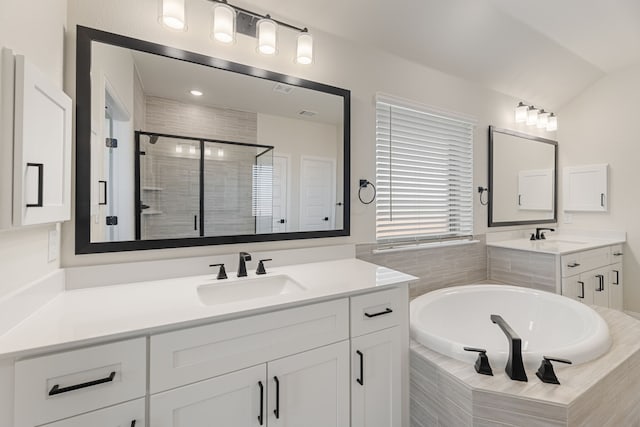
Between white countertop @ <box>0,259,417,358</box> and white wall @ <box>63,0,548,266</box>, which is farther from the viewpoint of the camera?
white wall @ <box>63,0,548,266</box>

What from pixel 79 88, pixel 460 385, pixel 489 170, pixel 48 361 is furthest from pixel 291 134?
pixel 489 170

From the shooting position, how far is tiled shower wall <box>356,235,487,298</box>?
7.06 ft

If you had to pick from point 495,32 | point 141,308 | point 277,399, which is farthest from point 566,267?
point 141,308

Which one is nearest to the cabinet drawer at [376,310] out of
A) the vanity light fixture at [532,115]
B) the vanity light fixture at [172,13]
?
the vanity light fixture at [172,13]

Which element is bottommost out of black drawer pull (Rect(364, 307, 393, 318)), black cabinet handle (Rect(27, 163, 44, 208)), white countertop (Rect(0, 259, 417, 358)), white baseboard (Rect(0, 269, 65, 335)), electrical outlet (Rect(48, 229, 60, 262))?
black drawer pull (Rect(364, 307, 393, 318))

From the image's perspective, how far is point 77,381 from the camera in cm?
80

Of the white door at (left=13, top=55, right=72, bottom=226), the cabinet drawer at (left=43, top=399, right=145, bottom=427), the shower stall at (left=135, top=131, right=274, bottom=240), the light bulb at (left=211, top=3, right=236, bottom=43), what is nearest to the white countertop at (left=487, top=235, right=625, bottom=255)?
the shower stall at (left=135, top=131, right=274, bottom=240)

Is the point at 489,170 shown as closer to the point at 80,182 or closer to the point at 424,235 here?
the point at 424,235

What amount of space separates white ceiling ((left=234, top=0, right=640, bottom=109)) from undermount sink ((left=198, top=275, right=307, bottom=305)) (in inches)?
60.8

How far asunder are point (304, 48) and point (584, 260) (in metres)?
2.95

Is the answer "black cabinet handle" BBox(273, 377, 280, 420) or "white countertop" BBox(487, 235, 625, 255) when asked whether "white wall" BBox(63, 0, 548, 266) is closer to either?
"white countertop" BBox(487, 235, 625, 255)

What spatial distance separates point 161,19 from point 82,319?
4.29 feet

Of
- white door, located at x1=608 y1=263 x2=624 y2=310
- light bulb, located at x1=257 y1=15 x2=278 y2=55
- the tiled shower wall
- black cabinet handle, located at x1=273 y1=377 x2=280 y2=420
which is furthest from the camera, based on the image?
white door, located at x1=608 y1=263 x2=624 y2=310

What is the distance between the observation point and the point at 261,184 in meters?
1.66
